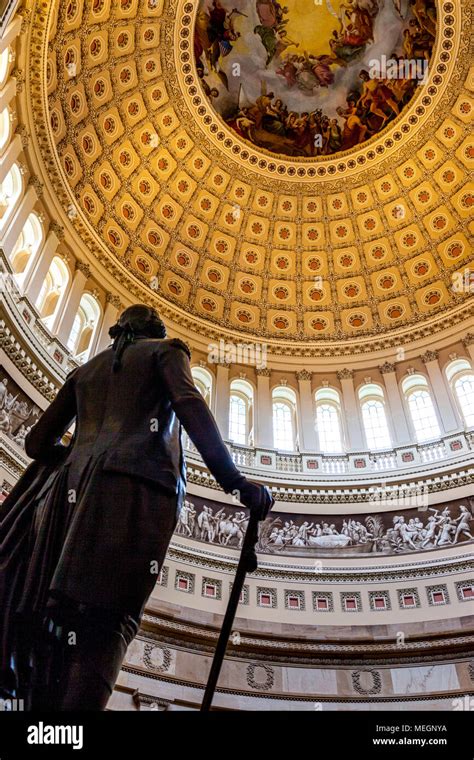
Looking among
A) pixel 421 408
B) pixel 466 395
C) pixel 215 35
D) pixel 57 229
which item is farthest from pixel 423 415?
pixel 215 35

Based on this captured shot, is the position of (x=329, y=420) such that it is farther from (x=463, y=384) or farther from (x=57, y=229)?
(x=57, y=229)

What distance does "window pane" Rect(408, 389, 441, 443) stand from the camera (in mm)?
22812

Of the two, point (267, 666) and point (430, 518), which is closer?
point (267, 666)

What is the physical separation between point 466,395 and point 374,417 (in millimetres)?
Answer: 3476

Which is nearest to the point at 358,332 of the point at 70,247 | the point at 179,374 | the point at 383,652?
the point at 70,247

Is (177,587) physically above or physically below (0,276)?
below

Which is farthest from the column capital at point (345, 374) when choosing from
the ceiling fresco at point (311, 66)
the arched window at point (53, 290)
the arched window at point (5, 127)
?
the arched window at point (5, 127)

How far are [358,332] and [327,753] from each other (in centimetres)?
2595

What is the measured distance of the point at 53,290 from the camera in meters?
21.5

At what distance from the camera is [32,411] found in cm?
1631

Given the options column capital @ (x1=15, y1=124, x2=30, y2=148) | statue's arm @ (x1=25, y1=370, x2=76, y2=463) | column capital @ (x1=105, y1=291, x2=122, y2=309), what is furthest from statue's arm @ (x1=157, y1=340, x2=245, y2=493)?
column capital @ (x1=105, y1=291, x2=122, y2=309)

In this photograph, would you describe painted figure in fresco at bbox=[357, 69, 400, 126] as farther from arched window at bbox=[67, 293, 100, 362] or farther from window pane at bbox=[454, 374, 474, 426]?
arched window at bbox=[67, 293, 100, 362]

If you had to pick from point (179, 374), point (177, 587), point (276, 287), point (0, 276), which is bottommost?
point (179, 374)

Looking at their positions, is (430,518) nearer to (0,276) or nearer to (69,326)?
(69,326)
